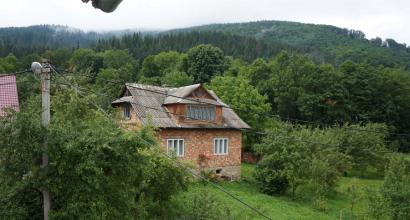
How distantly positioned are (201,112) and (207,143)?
2.17 m

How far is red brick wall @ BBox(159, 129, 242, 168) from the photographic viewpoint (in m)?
31.1

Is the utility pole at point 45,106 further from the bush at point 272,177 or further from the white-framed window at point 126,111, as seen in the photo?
the bush at point 272,177

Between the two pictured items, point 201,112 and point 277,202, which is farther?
point 201,112

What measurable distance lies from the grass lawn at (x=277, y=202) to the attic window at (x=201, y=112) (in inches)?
174

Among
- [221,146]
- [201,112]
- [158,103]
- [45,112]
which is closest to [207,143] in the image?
[221,146]

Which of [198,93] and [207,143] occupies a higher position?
[198,93]

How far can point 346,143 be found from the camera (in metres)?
42.1

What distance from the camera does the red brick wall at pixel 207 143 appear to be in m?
31.1

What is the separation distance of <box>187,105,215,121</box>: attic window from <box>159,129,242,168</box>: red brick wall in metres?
0.87

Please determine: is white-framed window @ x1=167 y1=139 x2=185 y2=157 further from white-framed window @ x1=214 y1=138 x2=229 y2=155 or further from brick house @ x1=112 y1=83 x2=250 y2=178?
white-framed window @ x1=214 y1=138 x2=229 y2=155

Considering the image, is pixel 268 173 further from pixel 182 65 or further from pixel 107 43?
pixel 107 43

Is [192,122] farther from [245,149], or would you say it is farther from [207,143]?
[245,149]

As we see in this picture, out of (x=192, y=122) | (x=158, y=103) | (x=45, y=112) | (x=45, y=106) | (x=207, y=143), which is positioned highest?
(x=45, y=106)

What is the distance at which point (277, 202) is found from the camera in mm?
28047
